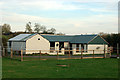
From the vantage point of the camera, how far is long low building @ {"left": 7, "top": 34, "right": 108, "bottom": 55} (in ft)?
128

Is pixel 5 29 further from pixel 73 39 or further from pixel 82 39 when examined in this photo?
pixel 82 39

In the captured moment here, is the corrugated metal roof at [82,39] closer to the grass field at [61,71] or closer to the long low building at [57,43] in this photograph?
the long low building at [57,43]

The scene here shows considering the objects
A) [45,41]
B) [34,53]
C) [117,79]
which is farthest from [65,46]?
[117,79]

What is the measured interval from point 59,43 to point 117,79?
101 ft

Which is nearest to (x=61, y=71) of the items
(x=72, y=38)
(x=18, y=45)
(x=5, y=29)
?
(x=18, y=45)

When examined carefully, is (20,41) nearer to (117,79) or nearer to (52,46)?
(52,46)

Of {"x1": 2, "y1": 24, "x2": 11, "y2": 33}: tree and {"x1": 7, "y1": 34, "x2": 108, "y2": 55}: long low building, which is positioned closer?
{"x1": 7, "y1": 34, "x2": 108, "y2": 55}: long low building

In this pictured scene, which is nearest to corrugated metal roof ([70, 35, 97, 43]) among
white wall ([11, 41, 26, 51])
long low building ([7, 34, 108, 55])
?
long low building ([7, 34, 108, 55])

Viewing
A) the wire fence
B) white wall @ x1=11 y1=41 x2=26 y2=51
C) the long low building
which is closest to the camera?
the wire fence

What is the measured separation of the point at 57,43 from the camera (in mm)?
42812

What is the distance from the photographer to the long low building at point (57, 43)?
39156 millimetres

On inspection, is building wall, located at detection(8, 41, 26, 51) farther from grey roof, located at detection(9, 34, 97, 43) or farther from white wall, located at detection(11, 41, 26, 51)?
grey roof, located at detection(9, 34, 97, 43)

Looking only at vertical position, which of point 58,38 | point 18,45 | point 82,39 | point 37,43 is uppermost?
point 58,38

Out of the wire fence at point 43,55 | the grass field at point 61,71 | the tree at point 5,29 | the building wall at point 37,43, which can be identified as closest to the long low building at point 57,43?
the building wall at point 37,43
